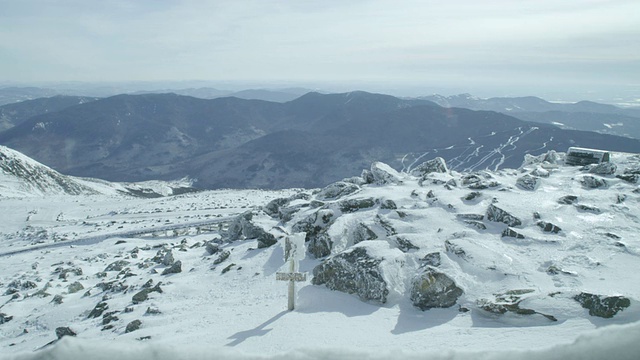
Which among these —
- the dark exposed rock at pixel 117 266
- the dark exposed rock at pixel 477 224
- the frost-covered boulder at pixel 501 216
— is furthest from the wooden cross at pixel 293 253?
the dark exposed rock at pixel 117 266

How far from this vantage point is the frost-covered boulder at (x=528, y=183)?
1662 centimetres

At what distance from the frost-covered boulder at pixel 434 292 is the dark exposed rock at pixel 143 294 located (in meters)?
8.96

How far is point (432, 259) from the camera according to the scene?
9758 mm

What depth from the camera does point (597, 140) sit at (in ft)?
469

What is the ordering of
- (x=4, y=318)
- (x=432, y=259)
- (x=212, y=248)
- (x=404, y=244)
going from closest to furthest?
(x=432, y=259)
(x=404, y=244)
(x=4, y=318)
(x=212, y=248)

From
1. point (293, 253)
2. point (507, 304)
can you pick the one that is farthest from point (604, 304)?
point (293, 253)

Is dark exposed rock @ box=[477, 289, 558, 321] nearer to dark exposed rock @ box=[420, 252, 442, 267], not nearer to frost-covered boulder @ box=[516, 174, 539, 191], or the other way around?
dark exposed rock @ box=[420, 252, 442, 267]

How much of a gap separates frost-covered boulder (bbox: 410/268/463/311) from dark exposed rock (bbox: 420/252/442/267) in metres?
0.97

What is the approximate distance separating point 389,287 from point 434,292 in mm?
1159

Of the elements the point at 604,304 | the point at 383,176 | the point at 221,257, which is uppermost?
the point at 383,176

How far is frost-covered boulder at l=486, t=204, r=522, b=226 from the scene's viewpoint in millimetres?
12164

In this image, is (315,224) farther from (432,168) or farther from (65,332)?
(432,168)

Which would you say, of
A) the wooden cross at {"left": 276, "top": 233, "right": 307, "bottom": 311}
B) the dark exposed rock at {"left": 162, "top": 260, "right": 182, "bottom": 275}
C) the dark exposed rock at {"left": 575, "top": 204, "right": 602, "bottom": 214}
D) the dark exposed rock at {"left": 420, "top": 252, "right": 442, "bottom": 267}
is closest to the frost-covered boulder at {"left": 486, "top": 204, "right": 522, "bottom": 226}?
the dark exposed rock at {"left": 575, "top": 204, "right": 602, "bottom": 214}

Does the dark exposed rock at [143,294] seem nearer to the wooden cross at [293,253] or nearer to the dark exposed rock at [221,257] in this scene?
the dark exposed rock at [221,257]
